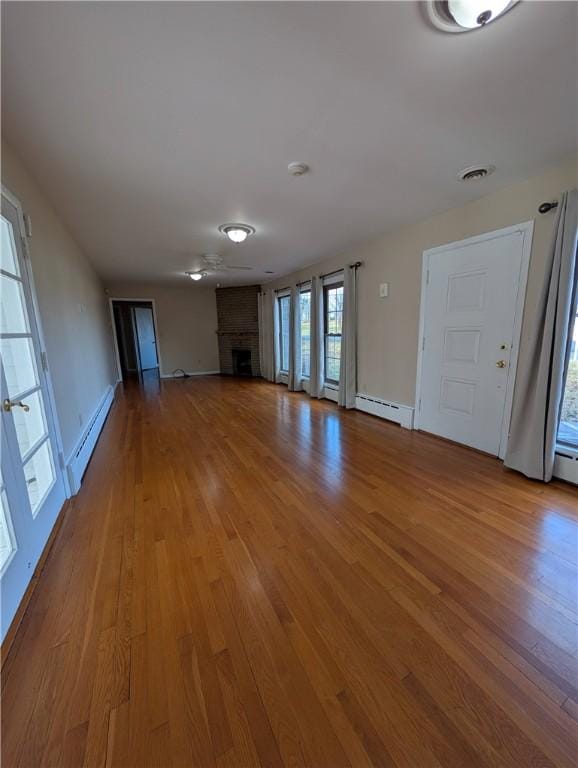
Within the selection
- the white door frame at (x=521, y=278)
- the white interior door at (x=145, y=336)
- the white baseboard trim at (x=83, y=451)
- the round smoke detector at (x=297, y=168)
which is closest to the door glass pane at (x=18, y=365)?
the white baseboard trim at (x=83, y=451)

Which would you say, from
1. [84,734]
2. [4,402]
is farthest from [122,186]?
[84,734]

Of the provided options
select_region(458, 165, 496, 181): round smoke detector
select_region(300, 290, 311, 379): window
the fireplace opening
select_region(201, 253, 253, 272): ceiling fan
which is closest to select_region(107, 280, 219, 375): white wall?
the fireplace opening

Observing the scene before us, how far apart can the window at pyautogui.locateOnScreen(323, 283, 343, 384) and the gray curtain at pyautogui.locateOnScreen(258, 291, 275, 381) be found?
1980 mm

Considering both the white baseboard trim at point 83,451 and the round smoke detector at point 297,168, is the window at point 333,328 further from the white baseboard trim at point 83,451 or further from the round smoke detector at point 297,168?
the white baseboard trim at point 83,451

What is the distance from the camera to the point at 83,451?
2771mm

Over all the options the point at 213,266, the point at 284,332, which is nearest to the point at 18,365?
the point at 213,266

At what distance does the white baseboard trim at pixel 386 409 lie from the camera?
373cm

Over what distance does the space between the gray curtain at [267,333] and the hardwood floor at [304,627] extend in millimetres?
4822

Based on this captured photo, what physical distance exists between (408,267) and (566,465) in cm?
247

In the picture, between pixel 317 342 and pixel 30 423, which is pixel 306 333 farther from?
pixel 30 423

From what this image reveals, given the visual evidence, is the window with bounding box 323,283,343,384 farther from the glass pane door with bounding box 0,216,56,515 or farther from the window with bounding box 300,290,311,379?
the glass pane door with bounding box 0,216,56,515

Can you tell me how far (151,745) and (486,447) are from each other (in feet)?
10.3

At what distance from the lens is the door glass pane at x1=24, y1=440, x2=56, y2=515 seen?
170 centimetres

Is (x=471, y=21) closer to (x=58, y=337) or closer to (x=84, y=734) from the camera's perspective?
(x=84, y=734)
